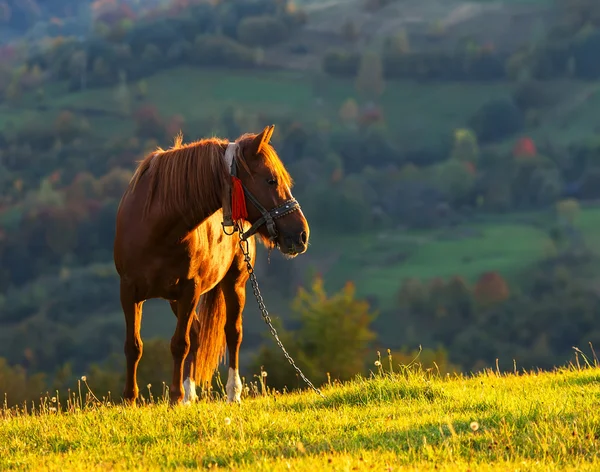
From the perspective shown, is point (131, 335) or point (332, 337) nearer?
point (131, 335)

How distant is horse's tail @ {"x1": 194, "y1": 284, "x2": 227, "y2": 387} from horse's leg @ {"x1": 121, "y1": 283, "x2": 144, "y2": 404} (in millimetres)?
1643

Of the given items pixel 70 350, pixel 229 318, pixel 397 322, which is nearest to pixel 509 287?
pixel 397 322

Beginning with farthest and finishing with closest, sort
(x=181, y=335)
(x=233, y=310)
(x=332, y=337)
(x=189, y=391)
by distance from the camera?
(x=332, y=337) < (x=233, y=310) < (x=189, y=391) < (x=181, y=335)

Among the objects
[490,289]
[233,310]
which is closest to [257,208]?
[233,310]

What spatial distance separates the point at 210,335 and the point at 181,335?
6.49ft

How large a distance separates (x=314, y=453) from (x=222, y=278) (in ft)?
17.3

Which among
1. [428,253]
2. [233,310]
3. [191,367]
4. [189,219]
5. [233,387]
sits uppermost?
[189,219]

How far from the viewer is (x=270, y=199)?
930cm

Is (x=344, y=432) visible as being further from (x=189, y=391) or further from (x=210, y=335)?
(x=210, y=335)

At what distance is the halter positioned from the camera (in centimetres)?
923

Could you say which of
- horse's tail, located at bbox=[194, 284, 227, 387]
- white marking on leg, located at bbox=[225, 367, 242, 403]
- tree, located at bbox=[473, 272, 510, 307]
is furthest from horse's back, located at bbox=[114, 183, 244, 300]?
tree, located at bbox=[473, 272, 510, 307]

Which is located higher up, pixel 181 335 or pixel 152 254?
pixel 152 254

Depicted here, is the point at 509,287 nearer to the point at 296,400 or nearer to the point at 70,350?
the point at 70,350

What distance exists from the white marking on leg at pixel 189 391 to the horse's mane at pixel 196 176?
97.4 inches
